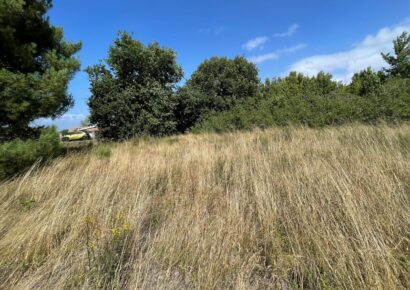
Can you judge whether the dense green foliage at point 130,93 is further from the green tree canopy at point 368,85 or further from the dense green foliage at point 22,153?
the green tree canopy at point 368,85

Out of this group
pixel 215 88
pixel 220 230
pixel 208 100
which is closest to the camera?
pixel 220 230

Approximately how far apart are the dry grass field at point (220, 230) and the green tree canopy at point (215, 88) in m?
12.4

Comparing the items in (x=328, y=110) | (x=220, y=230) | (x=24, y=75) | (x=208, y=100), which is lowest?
(x=220, y=230)

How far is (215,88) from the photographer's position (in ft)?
57.2

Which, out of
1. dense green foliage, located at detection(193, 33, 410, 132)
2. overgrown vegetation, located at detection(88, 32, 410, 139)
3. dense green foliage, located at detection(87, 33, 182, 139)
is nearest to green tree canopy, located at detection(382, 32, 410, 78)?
overgrown vegetation, located at detection(88, 32, 410, 139)

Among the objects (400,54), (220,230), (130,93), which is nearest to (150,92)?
(130,93)

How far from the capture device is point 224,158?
4.85 meters

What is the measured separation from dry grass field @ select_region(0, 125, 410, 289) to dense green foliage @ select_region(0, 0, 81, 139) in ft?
6.39

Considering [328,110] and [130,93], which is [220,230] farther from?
[130,93]

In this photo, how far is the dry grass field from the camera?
5.65 ft

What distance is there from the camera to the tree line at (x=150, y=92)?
5109mm

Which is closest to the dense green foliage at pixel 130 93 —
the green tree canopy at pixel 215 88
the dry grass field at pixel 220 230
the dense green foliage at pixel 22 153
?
the green tree canopy at pixel 215 88

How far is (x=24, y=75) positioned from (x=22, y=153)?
5.62 ft

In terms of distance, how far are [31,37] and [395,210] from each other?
345 inches
